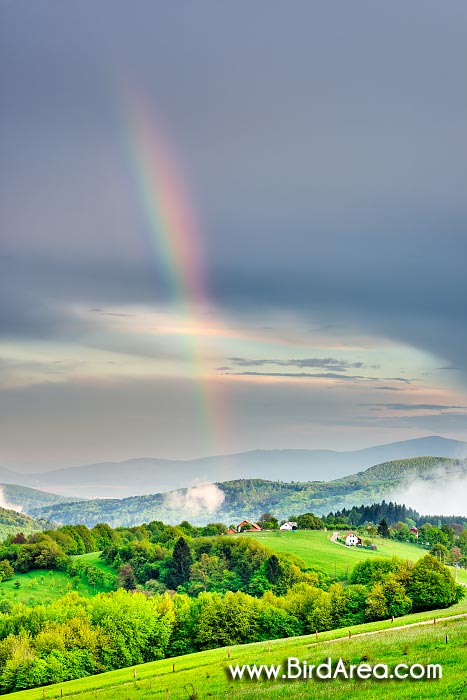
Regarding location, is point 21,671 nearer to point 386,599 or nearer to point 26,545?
point 386,599

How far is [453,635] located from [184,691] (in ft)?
66.8

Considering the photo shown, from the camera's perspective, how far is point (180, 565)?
18788 centimetres

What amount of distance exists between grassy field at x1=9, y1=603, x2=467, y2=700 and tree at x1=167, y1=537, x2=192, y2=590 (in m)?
109

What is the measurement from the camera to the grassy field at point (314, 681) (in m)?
36.5

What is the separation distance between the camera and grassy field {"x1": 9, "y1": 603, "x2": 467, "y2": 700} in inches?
1436

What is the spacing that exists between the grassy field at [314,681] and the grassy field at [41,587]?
299 feet

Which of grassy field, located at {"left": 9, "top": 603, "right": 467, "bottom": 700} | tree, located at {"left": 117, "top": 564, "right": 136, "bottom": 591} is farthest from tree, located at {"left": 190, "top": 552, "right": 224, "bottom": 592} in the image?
grassy field, located at {"left": 9, "top": 603, "right": 467, "bottom": 700}

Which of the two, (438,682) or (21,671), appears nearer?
(438,682)

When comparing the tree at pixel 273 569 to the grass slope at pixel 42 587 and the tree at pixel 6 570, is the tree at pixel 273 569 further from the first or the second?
the tree at pixel 6 570

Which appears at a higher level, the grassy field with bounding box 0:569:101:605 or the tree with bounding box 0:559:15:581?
the tree with bounding box 0:559:15:581

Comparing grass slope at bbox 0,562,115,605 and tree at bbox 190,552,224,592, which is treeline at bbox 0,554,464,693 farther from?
tree at bbox 190,552,224,592

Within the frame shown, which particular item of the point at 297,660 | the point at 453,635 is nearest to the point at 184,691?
the point at 297,660

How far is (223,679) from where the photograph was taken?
2076 inches

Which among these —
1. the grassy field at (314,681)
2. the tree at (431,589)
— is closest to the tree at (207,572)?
the tree at (431,589)
